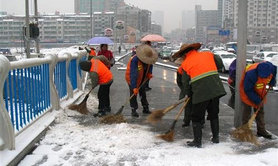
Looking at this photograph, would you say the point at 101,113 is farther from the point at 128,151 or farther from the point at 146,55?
the point at 128,151

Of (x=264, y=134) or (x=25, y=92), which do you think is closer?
(x=25, y=92)

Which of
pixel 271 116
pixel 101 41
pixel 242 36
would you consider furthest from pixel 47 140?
pixel 101 41

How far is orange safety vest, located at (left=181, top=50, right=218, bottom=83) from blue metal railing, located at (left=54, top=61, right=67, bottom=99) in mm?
3207

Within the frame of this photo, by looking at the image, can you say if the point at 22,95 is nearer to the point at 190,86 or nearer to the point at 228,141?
the point at 190,86

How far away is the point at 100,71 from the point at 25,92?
213 cm

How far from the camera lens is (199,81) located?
4.84 m

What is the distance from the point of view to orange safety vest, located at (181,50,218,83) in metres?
4.82

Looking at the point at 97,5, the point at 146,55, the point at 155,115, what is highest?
the point at 97,5

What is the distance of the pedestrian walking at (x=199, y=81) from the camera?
15.9 feet

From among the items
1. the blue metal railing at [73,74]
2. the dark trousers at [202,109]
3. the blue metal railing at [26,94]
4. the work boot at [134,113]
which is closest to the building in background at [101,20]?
the blue metal railing at [73,74]

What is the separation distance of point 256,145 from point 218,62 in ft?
4.38

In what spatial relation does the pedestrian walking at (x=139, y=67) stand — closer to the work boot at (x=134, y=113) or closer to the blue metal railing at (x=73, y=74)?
the work boot at (x=134, y=113)

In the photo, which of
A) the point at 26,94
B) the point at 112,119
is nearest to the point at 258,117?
the point at 112,119

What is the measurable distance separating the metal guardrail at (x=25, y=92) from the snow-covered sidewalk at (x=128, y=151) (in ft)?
1.31
